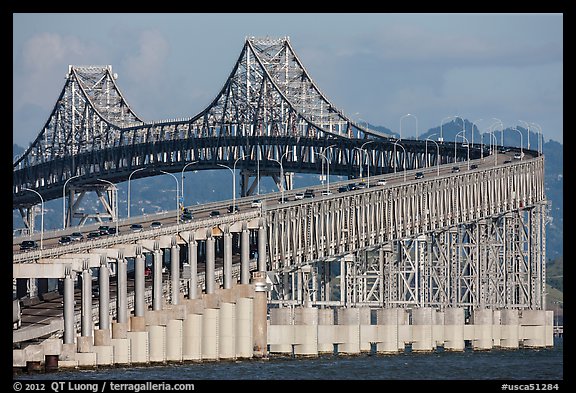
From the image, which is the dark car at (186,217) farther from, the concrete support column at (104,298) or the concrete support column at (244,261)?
the concrete support column at (104,298)

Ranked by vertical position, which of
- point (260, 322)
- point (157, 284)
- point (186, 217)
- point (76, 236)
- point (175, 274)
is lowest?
point (260, 322)

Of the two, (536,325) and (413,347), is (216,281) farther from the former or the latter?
(536,325)

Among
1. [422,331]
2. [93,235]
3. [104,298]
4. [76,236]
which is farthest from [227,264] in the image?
[104,298]

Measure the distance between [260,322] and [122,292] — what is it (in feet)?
64.7

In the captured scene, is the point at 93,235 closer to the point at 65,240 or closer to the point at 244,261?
the point at 65,240

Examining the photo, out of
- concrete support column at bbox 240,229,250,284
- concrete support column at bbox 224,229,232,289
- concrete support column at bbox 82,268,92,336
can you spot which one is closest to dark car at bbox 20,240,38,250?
concrete support column at bbox 82,268,92,336

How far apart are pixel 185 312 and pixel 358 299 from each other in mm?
44715

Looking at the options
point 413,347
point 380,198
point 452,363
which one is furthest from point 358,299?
point 452,363

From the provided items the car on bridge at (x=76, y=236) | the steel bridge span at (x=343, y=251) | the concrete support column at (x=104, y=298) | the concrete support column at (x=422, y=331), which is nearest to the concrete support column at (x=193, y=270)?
the steel bridge span at (x=343, y=251)

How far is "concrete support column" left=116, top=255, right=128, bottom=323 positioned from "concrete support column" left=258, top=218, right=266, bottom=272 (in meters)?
25.2

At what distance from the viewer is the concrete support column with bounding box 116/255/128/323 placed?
130m

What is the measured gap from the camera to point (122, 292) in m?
131

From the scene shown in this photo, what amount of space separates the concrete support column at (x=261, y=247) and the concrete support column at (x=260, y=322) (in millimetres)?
3617

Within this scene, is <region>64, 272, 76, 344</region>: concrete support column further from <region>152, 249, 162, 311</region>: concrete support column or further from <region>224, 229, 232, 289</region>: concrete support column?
<region>224, 229, 232, 289</region>: concrete support column
